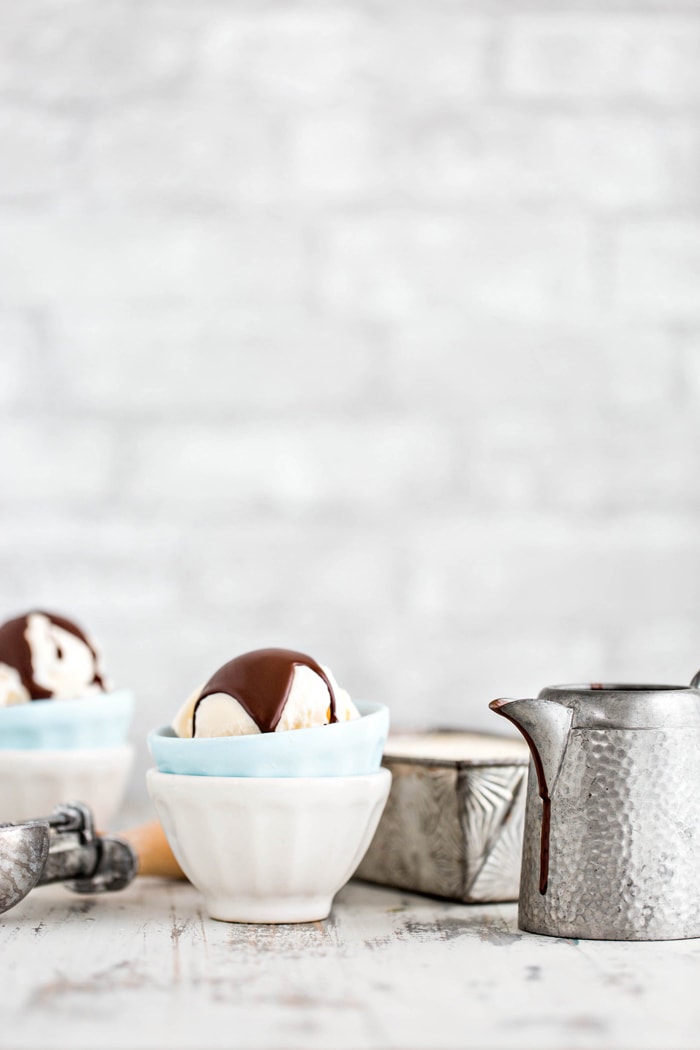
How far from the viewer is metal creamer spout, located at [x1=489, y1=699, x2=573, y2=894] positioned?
0.75 meters

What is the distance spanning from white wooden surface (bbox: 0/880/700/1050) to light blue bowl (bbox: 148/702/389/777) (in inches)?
4.0

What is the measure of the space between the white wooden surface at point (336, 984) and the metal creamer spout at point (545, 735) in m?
0.06

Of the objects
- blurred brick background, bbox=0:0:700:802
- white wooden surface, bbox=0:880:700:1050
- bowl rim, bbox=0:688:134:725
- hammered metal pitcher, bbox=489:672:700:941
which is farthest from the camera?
blurred brick background, bbox=0:0:700:802

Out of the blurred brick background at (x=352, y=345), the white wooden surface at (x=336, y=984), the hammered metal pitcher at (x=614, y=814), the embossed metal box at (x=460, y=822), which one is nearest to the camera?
the white wooden surface at (x=336, y=984)

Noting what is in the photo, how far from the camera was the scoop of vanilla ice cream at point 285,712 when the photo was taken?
77 centimetres

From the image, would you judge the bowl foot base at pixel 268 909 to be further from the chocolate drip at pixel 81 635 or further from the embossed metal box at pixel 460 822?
the chocolate drip at pixel 81 635

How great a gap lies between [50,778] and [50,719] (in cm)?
5

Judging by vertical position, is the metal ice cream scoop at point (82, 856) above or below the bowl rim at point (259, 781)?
below

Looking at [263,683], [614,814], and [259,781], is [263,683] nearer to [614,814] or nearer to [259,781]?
[259,781]

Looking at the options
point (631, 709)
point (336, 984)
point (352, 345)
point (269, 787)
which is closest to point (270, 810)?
point (269, 787)

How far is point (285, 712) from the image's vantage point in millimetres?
766

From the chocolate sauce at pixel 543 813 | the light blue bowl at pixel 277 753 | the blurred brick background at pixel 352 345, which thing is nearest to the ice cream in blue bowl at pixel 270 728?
the light blue bowl at pixel 277 753

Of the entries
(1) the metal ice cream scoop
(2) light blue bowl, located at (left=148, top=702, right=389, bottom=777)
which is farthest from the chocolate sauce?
(1) the metal ice cream scoop

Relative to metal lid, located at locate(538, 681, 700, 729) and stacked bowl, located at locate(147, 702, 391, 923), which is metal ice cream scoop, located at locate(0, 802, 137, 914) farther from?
metal lid, located at locate(538, 681, 700, 729)
